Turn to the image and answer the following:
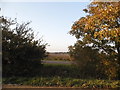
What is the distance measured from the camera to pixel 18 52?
37.5 feet

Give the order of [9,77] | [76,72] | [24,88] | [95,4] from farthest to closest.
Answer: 1. [76,72]
2. [9,77]
3. [95,4]
4. [24,88]

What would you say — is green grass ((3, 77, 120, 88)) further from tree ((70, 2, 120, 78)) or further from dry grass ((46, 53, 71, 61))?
dry grass ((46, 53, 71, 61))

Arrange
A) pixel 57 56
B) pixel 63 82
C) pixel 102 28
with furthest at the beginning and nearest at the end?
pixel 57 56 → pixel 63 82 → pixel 102 28

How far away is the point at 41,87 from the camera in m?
9.66

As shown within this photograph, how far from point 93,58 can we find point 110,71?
1.13 meters

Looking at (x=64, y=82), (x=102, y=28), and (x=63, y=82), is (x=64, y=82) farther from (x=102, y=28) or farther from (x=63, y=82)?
(x=102, y=28)

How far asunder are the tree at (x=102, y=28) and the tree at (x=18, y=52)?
2290 millimetres

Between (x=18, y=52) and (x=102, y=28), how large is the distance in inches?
184

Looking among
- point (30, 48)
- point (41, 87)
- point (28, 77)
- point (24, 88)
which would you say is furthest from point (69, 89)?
point (30, 48)

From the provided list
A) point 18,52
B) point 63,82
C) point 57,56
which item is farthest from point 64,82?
point 57,56

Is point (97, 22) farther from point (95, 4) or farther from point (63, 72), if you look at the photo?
point (63, 72)

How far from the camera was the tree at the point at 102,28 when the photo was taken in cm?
884

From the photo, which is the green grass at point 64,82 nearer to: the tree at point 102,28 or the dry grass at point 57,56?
the tree at point 102,28

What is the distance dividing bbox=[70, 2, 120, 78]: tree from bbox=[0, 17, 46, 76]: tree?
2290 millimetres
